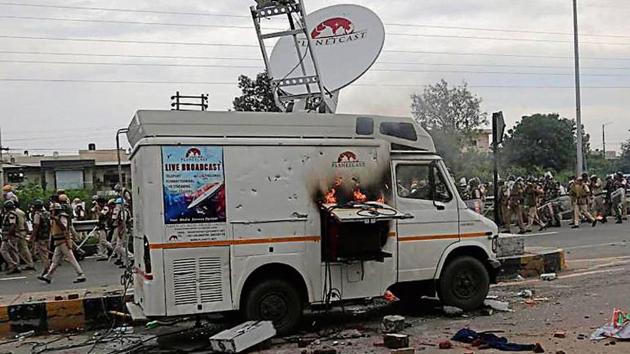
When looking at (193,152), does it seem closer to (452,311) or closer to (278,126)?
(278,126)

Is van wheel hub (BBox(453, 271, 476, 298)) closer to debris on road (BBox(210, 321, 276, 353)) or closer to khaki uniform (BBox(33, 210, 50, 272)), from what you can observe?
debris on road (BBox(210, 321, 276, 353))

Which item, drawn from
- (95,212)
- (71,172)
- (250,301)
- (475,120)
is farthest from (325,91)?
(71,172)

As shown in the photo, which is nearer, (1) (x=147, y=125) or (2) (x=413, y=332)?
(1) (x=147, y=125)

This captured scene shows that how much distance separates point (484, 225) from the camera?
10539 mm

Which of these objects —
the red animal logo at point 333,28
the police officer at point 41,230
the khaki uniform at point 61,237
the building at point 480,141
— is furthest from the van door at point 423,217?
the building at point 480,141

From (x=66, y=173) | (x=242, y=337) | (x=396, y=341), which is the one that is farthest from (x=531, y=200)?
(x=66, y=173)

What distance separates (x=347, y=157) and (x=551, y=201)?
18.0 m

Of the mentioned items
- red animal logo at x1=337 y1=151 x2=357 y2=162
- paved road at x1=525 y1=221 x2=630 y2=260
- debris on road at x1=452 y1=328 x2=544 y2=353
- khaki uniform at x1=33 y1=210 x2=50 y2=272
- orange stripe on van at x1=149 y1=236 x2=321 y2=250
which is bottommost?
paved road at x1=525 y1=221 x2=630 y2=260

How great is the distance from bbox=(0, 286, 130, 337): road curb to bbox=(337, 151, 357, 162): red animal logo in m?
3.66

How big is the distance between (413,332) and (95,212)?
1526 centimetres

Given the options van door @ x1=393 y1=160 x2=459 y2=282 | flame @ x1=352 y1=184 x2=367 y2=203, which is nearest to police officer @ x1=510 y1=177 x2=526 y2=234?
van door @ x1=393 y1=160 x2=459 y2=282

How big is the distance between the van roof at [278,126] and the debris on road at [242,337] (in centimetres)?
219

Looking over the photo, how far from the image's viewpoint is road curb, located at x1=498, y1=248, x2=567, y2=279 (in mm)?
13492

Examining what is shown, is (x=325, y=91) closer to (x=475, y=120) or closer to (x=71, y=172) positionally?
(x=475, y=120)
